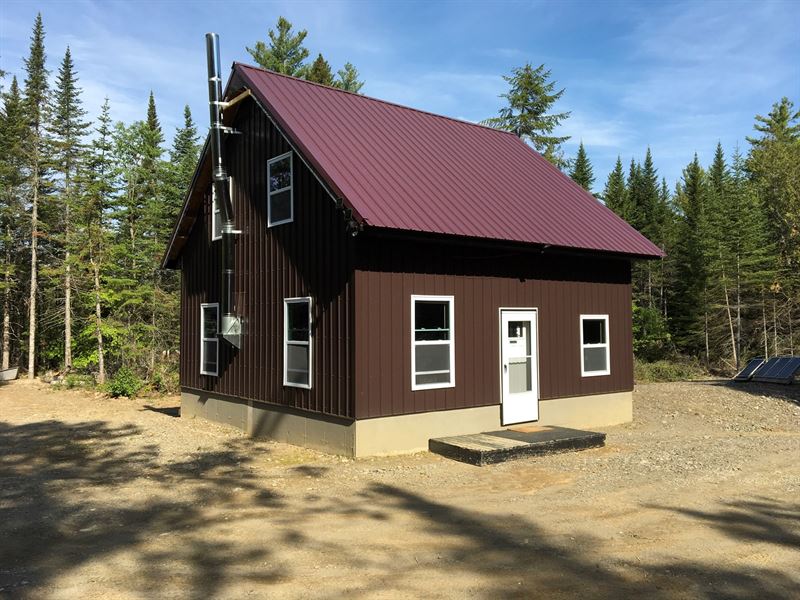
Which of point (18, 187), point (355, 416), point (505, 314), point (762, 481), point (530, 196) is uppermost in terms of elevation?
point (18, 187)

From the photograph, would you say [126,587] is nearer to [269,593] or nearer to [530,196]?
[269,593]

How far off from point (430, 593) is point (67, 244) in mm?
30314

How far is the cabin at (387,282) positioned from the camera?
408 inches

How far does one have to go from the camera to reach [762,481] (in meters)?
8.41

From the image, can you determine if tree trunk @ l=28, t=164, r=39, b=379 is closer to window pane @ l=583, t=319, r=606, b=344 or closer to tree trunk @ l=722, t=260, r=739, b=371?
window pane @ l=583, t=319, r=606, b=344

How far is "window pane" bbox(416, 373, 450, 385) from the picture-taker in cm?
1075

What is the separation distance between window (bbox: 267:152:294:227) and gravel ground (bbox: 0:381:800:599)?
4.30 m

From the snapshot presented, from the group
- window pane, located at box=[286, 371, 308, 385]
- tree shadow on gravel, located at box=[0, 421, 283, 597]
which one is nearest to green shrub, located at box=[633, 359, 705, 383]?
window pane, located at box=[286, 371, 308, 385]

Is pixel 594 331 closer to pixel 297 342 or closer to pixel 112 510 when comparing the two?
pixel 297 342

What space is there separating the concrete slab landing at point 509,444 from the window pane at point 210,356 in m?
6.30

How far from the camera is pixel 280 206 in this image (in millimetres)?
12102

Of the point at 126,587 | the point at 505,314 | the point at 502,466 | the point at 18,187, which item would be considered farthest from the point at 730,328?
the point at 18,187

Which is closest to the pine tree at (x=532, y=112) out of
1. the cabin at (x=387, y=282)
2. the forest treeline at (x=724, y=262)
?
the forest treeline at (x=724, y=262)

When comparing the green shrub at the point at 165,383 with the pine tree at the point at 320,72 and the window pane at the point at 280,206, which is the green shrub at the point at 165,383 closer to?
the window pane at the point at 280,206
